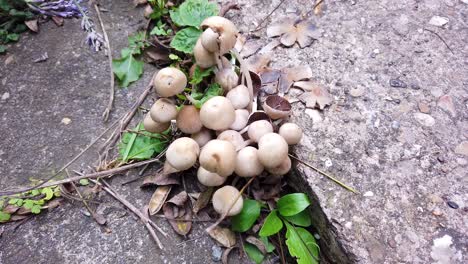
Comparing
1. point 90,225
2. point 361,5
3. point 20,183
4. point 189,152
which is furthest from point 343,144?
point 20,183

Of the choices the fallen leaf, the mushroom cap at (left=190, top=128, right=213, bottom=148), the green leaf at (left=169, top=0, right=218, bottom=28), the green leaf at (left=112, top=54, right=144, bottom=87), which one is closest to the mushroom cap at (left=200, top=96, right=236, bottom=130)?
the mushroom cap at (left=190, top=128, right=213, bottom=148)

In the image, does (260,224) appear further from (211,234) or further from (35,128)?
(35,128)

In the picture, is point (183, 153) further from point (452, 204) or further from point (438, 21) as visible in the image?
point (438, 21)

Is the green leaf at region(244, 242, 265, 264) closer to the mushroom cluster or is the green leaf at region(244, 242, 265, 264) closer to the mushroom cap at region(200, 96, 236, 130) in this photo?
the mushroom cluster

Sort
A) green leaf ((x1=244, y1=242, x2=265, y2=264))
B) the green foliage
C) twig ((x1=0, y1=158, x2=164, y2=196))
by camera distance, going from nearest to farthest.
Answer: green leaf ((x1=244, y1=242, x2=265, y2=264)), twig ((x1=0, y1=158, x2=164, y2=196)), the green foliage

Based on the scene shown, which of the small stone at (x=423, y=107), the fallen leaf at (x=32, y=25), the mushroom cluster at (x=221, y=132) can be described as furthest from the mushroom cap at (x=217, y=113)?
the fallen leaf at (x=32, y=25)

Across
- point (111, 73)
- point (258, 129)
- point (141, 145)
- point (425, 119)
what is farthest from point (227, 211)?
point (111, 73)
